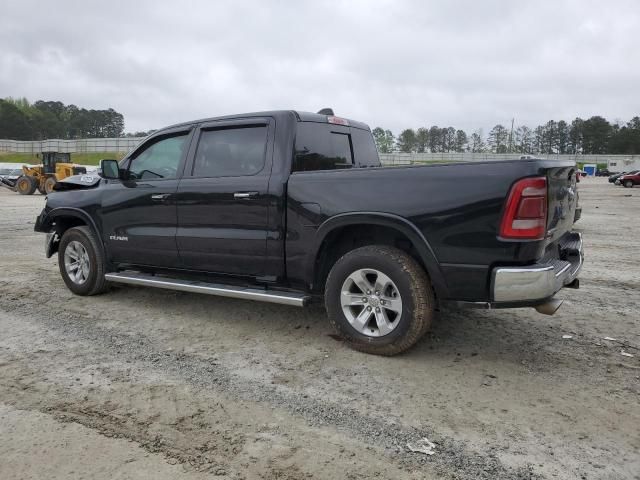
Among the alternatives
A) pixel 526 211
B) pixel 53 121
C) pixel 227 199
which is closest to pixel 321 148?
pixel 227 199

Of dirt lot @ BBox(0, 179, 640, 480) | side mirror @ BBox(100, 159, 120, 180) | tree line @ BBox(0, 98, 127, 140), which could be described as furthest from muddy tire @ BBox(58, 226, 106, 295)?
tree line @ BBox(0, 98, 127, 140)

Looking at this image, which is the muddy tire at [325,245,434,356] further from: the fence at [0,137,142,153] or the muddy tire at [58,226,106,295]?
the fence at [0,137,142,153]

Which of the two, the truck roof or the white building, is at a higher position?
the white building

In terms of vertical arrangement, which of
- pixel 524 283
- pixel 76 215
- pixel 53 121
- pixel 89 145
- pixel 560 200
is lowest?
pixel 524 283

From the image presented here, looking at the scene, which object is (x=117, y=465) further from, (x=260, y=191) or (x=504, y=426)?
(x=260, y=191)

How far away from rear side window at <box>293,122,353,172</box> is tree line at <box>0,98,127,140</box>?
346 feet

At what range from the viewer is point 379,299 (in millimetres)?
3701

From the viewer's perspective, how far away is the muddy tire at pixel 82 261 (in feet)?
17.7

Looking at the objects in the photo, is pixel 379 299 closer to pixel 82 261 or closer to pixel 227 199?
pixel 227 199

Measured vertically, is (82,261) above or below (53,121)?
below

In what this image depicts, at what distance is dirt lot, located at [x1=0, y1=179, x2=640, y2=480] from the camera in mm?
2455

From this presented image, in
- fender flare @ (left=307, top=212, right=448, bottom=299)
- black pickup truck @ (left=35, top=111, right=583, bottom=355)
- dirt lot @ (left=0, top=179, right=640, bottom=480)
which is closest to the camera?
dirt lot @ (left=0, top=179, right=640, bottom=480)

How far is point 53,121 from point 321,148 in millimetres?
115129

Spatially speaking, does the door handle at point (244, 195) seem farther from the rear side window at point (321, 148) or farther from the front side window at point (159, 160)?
the front side window at point (159, 160)
